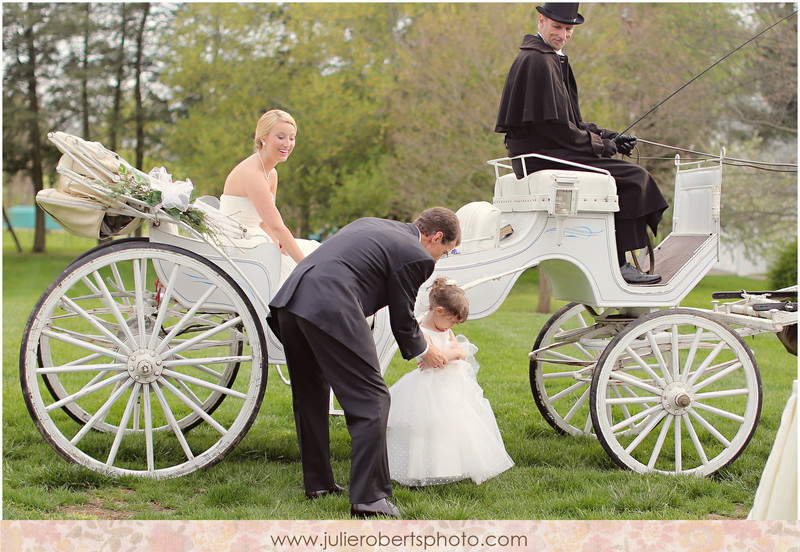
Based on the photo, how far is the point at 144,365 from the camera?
3912 millimetres

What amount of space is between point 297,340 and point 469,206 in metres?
1.71

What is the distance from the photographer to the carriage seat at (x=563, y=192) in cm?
434

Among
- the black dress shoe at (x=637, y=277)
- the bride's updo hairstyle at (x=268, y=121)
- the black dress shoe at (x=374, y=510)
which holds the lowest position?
the black dress shoe at (x=374, y=510)

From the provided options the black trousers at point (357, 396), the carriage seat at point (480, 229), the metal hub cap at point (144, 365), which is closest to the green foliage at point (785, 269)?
the carriage seat at point (480, 229)

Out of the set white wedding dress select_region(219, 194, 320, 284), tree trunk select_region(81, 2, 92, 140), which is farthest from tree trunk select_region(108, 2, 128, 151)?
white wedding dress select_region(219, 194, 320, 284)

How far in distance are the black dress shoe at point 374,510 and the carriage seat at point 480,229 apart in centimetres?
168

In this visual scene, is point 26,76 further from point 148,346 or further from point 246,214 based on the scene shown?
point 148,346

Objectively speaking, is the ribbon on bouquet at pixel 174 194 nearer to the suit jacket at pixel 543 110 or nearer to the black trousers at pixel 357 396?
the black trousers at pixel 357 396

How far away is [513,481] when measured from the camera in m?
4.22

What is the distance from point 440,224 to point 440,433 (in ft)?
3.67

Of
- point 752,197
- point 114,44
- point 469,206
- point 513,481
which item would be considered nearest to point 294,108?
point 114,44

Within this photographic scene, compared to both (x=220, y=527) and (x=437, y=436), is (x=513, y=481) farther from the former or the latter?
(x=220, y=527)

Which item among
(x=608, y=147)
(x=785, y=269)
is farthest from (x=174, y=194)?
(x=785, y=269)

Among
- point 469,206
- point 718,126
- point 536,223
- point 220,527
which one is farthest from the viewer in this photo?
point 718,126
